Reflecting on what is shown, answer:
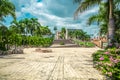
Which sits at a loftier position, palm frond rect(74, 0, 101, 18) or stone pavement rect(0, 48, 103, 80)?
palm frond rect(74, 0, 101, 18)

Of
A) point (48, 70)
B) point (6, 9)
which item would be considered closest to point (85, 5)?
point (48, 70)

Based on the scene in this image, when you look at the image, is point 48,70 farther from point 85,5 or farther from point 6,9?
point 6,9

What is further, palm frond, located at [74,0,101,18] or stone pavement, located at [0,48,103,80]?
palm frond, located at [74,0,101,18]

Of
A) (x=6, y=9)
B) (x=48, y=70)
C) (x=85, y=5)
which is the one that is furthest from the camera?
(x=6, y=9)

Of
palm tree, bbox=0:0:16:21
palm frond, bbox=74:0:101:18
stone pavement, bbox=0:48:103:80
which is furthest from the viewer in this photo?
palm tree, bbox=0:0:16:21

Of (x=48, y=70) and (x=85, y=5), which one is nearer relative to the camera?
(x=48, y=70)

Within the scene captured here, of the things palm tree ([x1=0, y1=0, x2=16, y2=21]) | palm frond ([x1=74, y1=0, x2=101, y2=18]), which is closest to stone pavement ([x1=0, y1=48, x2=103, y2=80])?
palm frond ([x1=74, y1=0, x2=101, y2=18])

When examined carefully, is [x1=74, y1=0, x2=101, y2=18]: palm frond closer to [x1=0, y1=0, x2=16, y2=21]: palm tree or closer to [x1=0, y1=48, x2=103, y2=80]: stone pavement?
[x1=0, y1=48, x2=103, y2=80]: stone pavement

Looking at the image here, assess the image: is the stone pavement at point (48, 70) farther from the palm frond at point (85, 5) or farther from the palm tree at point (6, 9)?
the palm tree at point (6, 9)

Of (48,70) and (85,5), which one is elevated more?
(85,5)

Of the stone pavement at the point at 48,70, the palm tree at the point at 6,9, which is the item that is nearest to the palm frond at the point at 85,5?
the stone pavement at the point at 48,70

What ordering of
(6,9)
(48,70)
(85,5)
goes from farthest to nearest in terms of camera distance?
(6,9) < (85,5) < (48,70)

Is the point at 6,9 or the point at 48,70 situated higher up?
the point at 6,9

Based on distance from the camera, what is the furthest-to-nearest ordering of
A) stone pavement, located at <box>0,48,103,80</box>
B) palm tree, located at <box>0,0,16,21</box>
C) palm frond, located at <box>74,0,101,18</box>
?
palm tree, located at <box>0,0,16,21</box> < palm frond, located at <box>74,0,101,18</box> < stone pavement, located at <box>0,48,103,80</box>
